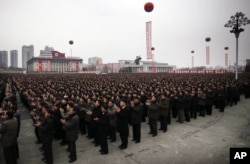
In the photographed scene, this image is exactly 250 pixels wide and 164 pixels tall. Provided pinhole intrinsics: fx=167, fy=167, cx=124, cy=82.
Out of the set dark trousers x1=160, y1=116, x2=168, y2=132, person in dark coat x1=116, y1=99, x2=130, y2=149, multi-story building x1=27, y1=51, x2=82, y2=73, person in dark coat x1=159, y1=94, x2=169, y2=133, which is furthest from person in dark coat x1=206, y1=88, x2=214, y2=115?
multi-story building x1=27, y1=51, x2=82, y2=73

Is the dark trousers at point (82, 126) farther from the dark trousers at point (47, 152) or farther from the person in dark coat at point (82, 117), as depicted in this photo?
the dark trousers at point (47, 152)

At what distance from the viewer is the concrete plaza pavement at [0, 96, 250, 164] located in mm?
5406

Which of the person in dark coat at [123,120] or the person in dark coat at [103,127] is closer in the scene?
the person in dark coat at [103,127]

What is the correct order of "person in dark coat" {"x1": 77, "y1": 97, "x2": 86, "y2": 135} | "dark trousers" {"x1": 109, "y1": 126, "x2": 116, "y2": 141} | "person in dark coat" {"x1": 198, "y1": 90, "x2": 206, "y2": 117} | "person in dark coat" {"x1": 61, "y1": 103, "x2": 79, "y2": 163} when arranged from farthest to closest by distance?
"person in dark coat" {"x1": 198, "y1": 90, "x2": 206, "y2": 117}, "person in dark coat" {"x1": 77, "y1": 97, "x2": 86, "y2": 135}, "dark trousers" {"x1": 109, "y1": 126, "x2": 116, "y2": 141}, "person in dark coat" {"x1": 61, "y1": 103, "x2": 79, "y2": 163}

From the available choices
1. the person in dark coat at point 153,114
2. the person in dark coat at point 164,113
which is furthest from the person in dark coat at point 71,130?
the person in dark coat at point 164,113

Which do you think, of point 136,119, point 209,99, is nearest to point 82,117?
point 136,119

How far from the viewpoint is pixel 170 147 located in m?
6.23

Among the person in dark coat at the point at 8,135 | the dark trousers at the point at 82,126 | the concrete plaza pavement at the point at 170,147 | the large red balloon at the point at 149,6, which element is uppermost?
the large red balloon at the point at 149,6

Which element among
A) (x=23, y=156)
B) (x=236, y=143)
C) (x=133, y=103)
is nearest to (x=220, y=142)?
(x=236, y=143)

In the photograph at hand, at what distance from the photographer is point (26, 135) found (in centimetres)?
799

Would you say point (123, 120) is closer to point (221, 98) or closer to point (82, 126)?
point (82, 126)

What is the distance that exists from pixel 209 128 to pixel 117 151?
4.94 metres

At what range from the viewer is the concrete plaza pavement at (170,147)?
5.41 metres

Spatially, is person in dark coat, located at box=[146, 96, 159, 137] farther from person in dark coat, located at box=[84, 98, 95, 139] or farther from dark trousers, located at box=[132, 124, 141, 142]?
person in dark coat, located at box=[84, 98, 95, 139]
